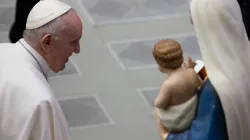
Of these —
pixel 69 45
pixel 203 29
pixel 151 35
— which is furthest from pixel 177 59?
pixel 151 35

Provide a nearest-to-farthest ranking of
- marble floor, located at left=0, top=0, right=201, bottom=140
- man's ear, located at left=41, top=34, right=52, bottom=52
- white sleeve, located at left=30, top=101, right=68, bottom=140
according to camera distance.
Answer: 1. white sleeve, located at left=30, top=101, right=68, bottom=140
2. man's ear, located at left=41, top=34, right=52, bottom=52
3. marble floor, located at left=0, top=0, right=201, bottom=140

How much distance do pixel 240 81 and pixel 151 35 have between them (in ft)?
13.0

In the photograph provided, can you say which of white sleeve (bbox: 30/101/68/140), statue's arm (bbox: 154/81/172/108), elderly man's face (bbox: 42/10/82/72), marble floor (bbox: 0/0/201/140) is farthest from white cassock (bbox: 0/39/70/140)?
marble floor (bbox: 0/0/201/140)

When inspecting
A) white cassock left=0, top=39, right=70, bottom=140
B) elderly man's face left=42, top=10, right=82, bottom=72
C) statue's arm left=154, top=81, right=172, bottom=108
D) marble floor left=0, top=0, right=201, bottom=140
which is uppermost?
elderly man's face left=42, top=10, right=82, bottom=72

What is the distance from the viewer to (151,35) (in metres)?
7.77

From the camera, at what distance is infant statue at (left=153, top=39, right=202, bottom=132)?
3945 millimetres

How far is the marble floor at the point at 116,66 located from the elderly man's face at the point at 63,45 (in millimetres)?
2218

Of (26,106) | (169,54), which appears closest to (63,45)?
(26,106)

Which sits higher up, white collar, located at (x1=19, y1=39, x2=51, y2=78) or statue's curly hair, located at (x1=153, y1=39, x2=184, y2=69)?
white collar, located at (x1=19, y1=39, x2=51, y2=78)

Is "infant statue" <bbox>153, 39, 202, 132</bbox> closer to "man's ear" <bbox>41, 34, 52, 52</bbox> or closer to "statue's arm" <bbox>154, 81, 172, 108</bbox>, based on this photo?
"statue's arm" <bbox>154, 81, 172, 108</bbox>

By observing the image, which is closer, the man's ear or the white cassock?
the white cassock

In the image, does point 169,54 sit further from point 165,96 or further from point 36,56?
point 36,56

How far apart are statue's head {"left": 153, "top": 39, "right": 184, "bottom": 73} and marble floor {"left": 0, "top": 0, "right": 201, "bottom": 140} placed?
221 cm

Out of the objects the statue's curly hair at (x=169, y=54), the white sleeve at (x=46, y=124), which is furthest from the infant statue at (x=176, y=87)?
the white sleeve at (x=46, y=124)
